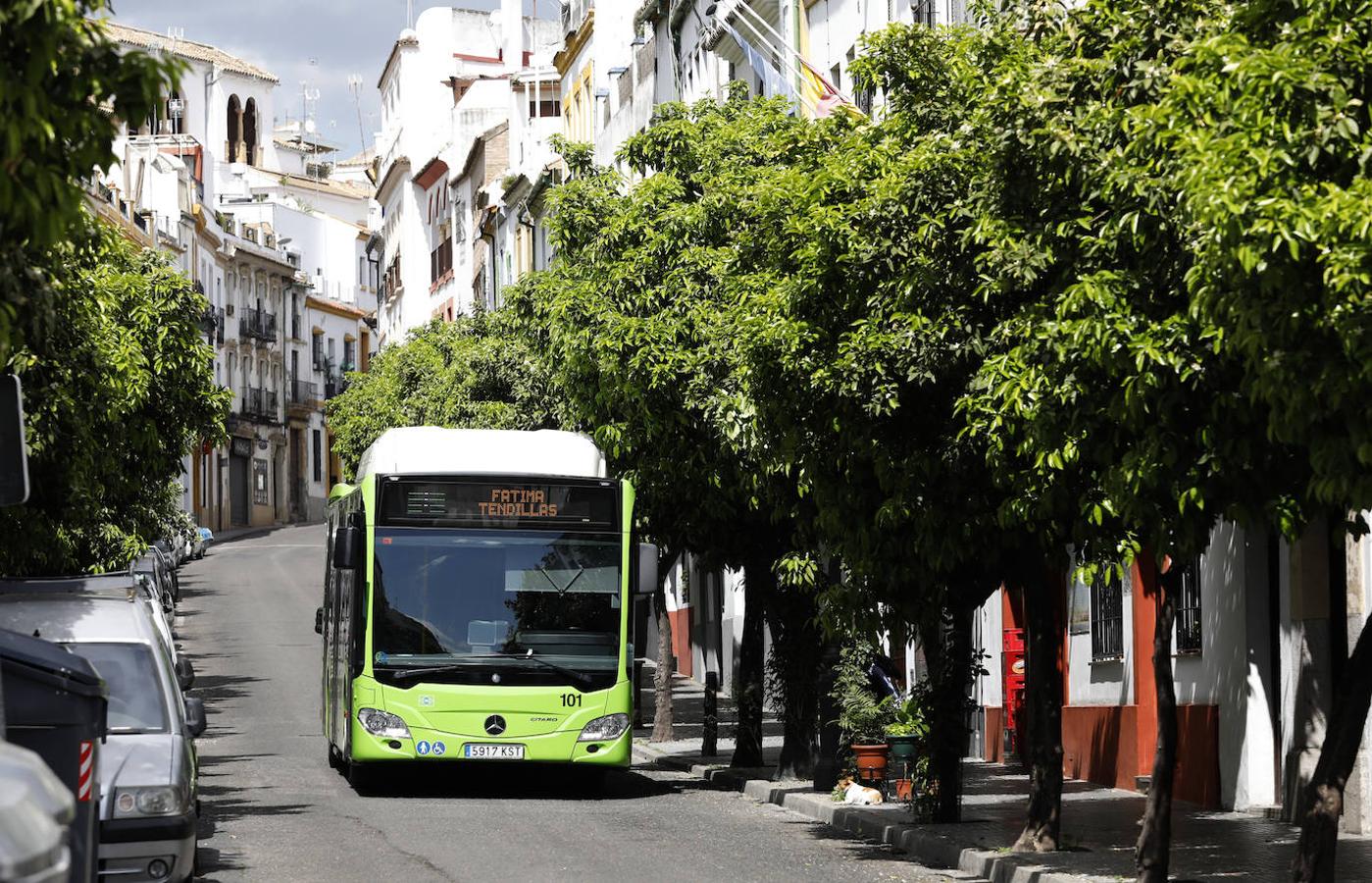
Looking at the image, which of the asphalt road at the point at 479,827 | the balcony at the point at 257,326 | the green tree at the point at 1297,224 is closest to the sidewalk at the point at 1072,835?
the asphalt road at the point at 479,827

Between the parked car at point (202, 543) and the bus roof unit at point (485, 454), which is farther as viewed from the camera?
the parked car at point (202, 543)

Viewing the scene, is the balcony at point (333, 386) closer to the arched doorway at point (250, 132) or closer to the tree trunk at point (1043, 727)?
the arched doorway at point (250, 132)

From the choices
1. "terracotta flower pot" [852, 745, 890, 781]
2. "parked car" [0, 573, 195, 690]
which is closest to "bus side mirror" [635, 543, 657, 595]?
"terracotta flower pot" [852, 745, 890, 781]

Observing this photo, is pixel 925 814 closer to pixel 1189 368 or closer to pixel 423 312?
pixel 1189 368

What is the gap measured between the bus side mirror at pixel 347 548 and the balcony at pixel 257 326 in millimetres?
77987

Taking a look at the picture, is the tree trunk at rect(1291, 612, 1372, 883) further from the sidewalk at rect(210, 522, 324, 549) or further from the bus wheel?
the sidewalk at rect(210, 522, 324, 549)

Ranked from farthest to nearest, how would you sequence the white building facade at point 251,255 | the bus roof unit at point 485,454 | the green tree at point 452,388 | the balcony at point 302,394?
the balcony at point 302,394 → the white building facade at point 251,255 → the green tree at point 452,388 → the bus roof unit at point 485,454

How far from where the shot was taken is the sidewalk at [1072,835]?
1505cm

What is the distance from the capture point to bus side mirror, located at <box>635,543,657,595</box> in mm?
21297

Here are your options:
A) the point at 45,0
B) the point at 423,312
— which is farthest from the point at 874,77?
the point at 423,312

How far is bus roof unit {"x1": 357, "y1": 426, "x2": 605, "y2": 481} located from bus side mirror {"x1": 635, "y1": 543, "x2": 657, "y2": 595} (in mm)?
1017

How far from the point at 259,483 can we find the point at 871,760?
8081 centimetres

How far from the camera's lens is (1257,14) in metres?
11.0

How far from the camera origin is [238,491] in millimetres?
96938
